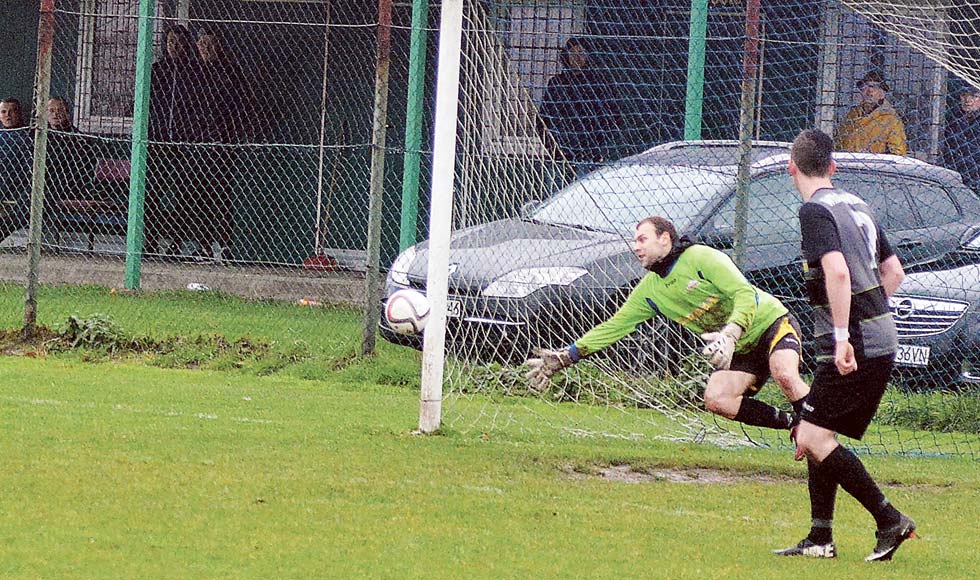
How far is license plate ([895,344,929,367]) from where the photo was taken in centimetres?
1155

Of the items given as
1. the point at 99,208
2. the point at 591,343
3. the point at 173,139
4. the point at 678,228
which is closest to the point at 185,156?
the point at 173,139

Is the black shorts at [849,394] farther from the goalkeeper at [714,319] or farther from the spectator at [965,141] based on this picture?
the spectator at [965,141]

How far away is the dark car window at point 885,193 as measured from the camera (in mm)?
11508

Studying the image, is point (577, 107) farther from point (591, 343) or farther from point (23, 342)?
point (591, 343)

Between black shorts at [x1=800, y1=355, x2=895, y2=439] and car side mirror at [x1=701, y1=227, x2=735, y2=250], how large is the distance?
481cm

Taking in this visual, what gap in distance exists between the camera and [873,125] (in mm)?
12539

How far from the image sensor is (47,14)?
13.0 m

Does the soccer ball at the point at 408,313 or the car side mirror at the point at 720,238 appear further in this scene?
the car side mirror at the point at 720,238

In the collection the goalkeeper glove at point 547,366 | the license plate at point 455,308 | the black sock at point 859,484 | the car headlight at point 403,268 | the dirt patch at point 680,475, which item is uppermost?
the car headlight at point 403,268

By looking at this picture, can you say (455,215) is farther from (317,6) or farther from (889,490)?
(317,6)

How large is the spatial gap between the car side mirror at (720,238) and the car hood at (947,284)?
53.7 inches

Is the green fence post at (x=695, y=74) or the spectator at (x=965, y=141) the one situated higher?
the green fence post at (x=695, y=74)

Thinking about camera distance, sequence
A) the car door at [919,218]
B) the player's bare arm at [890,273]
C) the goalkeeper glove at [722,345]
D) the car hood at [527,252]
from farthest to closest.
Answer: the car door at [919,218]
the car hood at [527,252]
the goalkeeper glove at [722,345]
the player's bare arm at [890,273]

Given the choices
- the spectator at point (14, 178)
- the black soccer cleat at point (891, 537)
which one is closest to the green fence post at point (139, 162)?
the spectator at point (14, 178)
